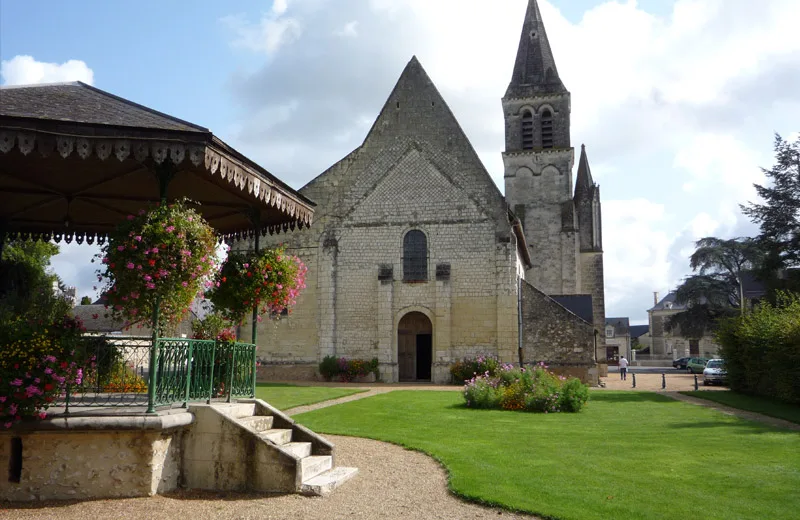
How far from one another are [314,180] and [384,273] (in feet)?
17.6

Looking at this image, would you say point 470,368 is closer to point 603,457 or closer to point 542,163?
point 603,457

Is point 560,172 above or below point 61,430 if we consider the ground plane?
above

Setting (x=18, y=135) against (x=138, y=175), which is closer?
(x=18, y=135)

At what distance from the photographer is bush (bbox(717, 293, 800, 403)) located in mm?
16547

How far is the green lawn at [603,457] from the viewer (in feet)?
20.7

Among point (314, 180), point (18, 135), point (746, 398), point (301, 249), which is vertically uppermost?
point (314, 180)

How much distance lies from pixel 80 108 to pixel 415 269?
19.8 m

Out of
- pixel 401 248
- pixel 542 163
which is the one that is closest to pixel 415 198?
pixel 401 248

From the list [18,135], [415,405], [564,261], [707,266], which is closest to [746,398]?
[415,405]

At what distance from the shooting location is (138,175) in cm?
821

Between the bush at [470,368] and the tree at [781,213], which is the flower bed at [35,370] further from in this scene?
the tree at [781,213]

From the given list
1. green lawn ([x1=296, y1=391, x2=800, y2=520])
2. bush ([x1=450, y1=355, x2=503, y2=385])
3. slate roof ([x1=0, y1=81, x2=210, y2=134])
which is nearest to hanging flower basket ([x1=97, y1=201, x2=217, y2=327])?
slate roof ([x1=0, y1=81, x2=210, y2=134])

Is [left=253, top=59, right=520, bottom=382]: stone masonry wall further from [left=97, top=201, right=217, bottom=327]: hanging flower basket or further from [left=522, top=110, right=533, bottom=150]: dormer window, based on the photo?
[left=97, top=201, right=217, bottom=327]: hanging flower basket

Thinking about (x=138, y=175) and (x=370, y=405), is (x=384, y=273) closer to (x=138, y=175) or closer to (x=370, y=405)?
(x=370, y=405)
